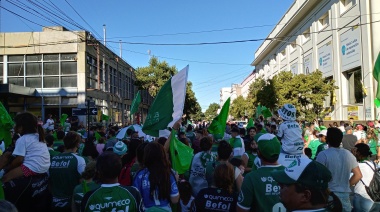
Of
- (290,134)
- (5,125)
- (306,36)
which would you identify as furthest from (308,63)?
(5,125)

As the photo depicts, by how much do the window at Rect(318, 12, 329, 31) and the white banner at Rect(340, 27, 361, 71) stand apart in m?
4.09

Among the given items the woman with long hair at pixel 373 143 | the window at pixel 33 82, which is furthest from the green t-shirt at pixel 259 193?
the window at pixel 33 82

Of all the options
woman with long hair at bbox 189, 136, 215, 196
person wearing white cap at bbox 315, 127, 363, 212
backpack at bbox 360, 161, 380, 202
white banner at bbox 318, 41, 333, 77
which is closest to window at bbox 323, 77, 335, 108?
white banner at bbox 318, 41, 333, 77

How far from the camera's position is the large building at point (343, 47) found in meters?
20.5

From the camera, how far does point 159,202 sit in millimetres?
3660

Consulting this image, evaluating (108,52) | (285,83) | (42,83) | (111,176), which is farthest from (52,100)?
(111,176)

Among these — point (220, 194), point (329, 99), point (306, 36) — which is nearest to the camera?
point (220, 194)

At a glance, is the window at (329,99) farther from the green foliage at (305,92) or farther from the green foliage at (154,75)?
the green foliage at (154,75)

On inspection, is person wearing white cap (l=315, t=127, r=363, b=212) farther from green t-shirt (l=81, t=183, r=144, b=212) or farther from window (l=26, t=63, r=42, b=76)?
window (l=26, t=63, r=42, b=76)

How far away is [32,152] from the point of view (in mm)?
4301

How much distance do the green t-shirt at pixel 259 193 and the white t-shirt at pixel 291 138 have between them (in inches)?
107

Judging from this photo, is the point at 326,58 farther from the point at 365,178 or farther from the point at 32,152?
the point at 32,152

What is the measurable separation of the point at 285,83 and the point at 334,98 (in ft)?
13.4

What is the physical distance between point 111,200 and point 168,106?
261cm
